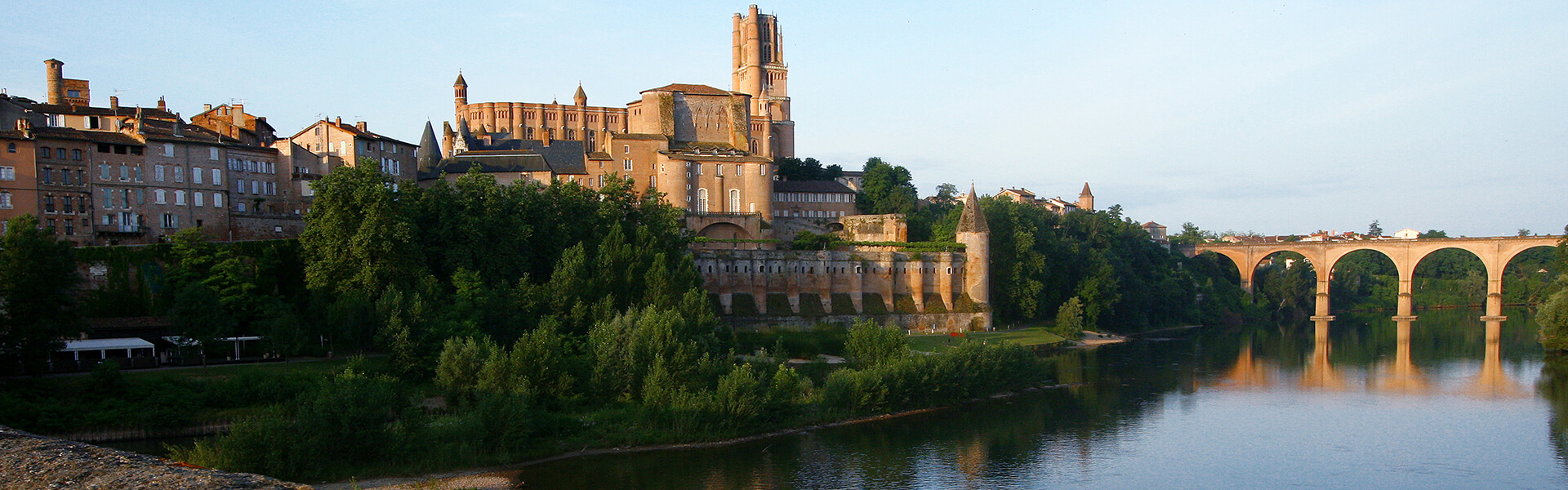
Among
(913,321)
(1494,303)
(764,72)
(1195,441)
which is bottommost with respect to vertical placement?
(1494,303)

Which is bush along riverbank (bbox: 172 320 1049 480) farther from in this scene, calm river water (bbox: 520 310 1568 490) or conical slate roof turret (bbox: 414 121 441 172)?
conical slate roof turret (bbox: 414 121 441 172)

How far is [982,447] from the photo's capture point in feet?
93.0

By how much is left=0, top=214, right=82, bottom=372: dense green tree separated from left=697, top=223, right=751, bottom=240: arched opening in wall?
109ft

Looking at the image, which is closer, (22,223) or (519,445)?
(519,445)

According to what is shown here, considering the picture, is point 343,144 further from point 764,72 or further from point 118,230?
point 764,72

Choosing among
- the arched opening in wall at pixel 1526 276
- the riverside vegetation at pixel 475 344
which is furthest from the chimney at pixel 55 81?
the arched opening in wall at pixel 1526 276

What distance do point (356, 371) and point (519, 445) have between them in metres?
5.79

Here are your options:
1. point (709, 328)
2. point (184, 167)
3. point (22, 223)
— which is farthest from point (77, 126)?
point (709, 328)

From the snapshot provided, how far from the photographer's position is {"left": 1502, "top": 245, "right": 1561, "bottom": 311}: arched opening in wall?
8250cm

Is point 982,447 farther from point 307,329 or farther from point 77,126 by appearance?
point 77,126

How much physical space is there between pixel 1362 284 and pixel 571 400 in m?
77.6

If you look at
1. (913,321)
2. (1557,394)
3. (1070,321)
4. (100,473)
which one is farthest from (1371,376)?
(100,473)

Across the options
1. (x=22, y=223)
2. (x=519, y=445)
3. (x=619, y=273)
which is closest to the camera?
(x=519, y=445)

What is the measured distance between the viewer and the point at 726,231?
2306 inches
